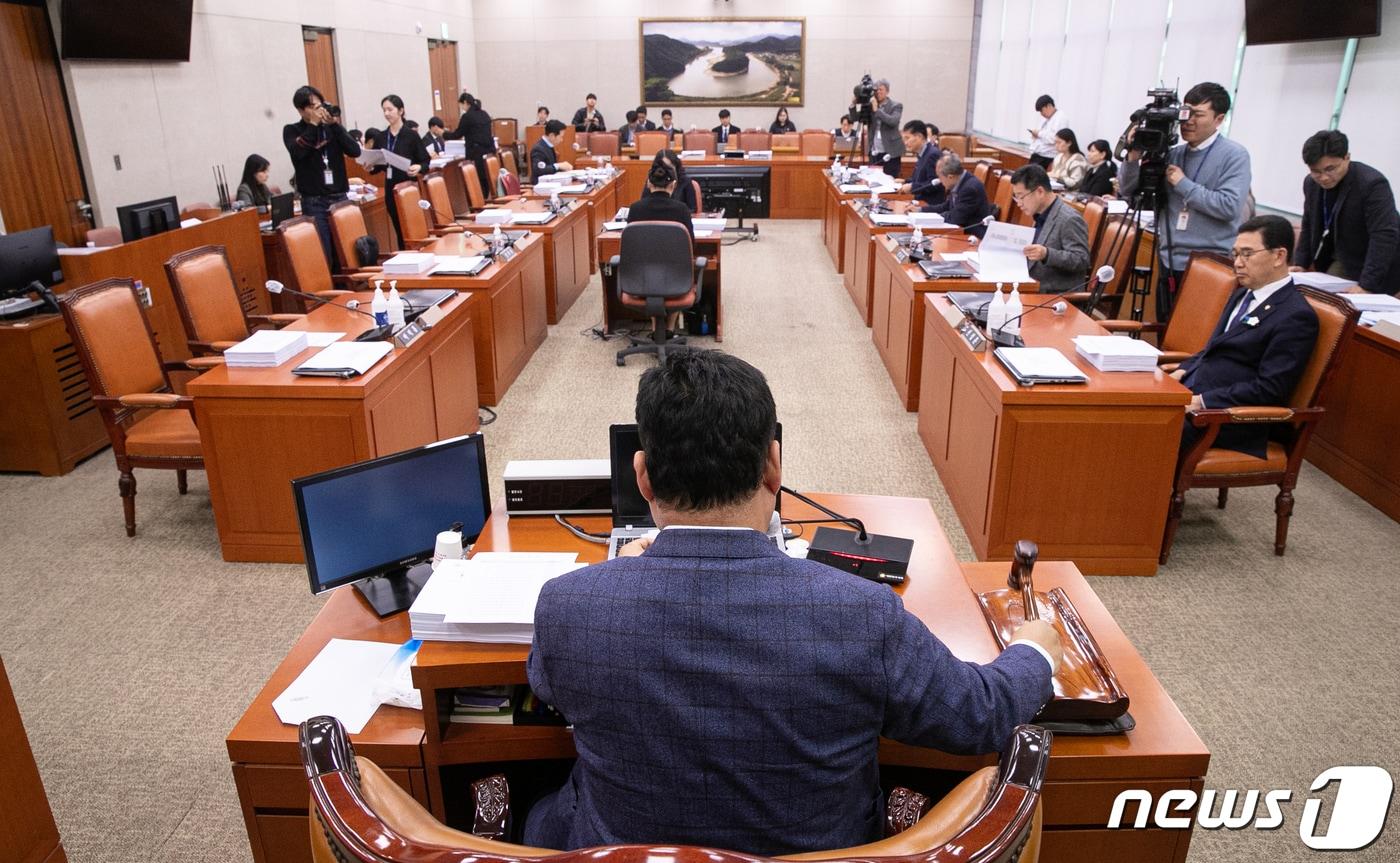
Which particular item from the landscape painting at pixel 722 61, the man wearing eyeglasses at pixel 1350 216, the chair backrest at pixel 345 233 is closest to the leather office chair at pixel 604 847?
the man wearing eyeglasses at pixel 1350 216

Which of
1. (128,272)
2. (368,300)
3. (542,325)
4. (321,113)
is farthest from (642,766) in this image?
(321,113)

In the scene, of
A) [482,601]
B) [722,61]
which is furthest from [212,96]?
[722,61]

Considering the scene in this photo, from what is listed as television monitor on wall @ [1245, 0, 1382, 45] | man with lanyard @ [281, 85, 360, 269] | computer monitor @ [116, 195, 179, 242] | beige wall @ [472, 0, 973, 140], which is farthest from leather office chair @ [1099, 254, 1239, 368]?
beige wall @ [472, 0, 973, 140]

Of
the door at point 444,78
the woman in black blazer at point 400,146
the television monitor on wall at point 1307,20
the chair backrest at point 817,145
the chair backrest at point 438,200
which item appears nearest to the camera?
the television monitor on wall at point 1307,20

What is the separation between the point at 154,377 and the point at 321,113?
325cm

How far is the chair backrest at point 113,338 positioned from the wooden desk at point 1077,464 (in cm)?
314

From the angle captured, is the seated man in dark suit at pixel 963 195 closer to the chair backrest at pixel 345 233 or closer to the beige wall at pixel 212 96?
the chair backrest at pixel 345 233

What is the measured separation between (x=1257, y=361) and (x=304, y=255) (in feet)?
13.5

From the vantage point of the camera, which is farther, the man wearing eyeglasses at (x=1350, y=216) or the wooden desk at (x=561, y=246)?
the wooden desk at (x=561, y=246)

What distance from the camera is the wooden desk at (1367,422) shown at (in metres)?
3.65

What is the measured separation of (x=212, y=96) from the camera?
752 cm

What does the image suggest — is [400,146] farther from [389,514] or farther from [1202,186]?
[389,514]

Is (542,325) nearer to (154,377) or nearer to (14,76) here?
(154,377)

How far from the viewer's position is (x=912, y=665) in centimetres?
113
